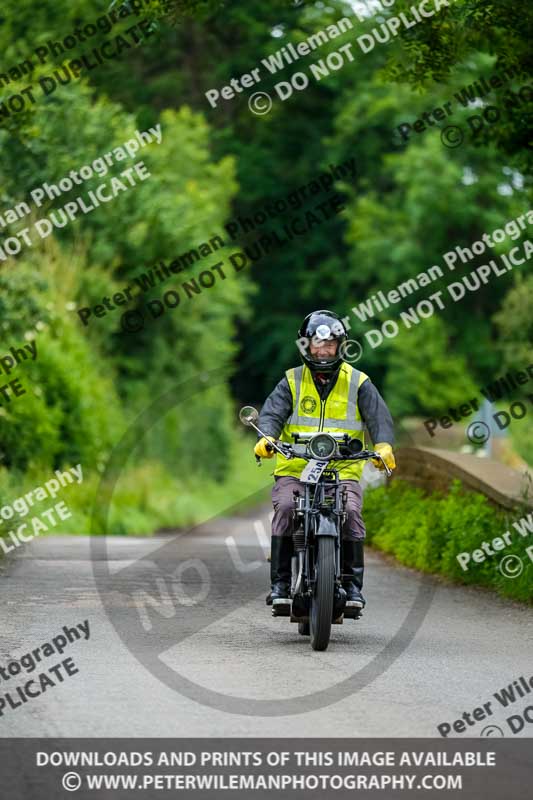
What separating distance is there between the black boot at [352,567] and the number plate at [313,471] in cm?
54

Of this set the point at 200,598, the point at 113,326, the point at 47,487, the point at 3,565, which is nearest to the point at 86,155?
the point at 113,326

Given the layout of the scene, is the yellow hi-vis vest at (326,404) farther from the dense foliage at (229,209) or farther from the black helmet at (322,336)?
the dense foliage at (229,209)

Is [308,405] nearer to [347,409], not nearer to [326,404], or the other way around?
[326,404]

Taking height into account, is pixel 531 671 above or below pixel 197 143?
below

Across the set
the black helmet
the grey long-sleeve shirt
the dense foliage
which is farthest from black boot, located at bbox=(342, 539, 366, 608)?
Result: the dense foliage

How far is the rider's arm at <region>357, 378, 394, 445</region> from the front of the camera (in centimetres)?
1045

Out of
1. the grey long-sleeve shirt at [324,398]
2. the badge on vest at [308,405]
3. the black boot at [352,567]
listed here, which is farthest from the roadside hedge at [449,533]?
the badge on vest at [308,405]

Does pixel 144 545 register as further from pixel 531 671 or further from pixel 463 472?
pixel 531 671

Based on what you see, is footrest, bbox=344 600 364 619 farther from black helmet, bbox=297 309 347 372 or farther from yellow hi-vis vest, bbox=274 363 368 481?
black helmet, bbox=297 309 347 372

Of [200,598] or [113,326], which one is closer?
[200,598]

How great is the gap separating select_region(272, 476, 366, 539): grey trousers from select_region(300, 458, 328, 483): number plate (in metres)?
0.11

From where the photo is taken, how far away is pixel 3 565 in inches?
555

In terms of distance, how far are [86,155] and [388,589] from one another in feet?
52.3

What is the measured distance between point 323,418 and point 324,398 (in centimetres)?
13
